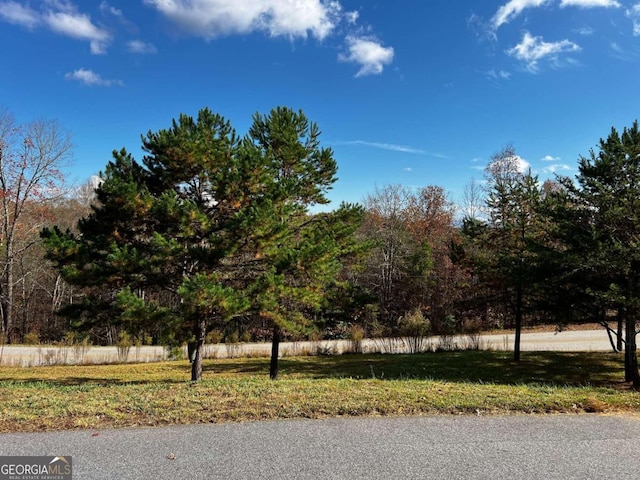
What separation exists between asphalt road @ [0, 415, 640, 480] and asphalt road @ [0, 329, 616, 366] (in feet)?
51.7

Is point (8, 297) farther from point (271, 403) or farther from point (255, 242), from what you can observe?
point (271, 403)

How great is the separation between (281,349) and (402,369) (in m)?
7.83

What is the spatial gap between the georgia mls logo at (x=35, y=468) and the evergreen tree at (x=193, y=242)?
4588 mm

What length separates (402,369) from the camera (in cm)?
1476

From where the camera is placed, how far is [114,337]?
3111 cm

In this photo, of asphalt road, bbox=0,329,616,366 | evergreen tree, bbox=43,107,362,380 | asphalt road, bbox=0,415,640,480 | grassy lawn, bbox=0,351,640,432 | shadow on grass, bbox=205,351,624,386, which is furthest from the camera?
asphalt road, bbox=0,329,616,366

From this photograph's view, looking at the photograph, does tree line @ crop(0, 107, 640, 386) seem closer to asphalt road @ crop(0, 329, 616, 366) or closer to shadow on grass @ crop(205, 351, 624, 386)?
shadow on grass @ crop(205, 351, 624, 386)

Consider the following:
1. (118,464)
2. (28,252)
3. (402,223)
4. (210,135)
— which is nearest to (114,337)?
(28,252)

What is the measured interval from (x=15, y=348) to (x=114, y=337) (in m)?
9.98

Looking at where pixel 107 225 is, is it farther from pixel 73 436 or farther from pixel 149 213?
pixel 73 436

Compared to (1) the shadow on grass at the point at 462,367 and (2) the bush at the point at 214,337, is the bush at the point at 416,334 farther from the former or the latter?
(2) the bush at the point at 214,337

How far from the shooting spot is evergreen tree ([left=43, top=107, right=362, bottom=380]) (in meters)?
9.16

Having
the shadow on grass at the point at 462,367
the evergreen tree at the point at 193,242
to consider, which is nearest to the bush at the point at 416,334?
the shadow on grass at the point at 462,367

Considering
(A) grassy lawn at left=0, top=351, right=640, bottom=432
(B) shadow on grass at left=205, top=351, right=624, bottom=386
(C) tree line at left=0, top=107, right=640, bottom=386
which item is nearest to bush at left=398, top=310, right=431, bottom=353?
(B) shadow on grass at left=205, top=351, right=624, bottom=386
